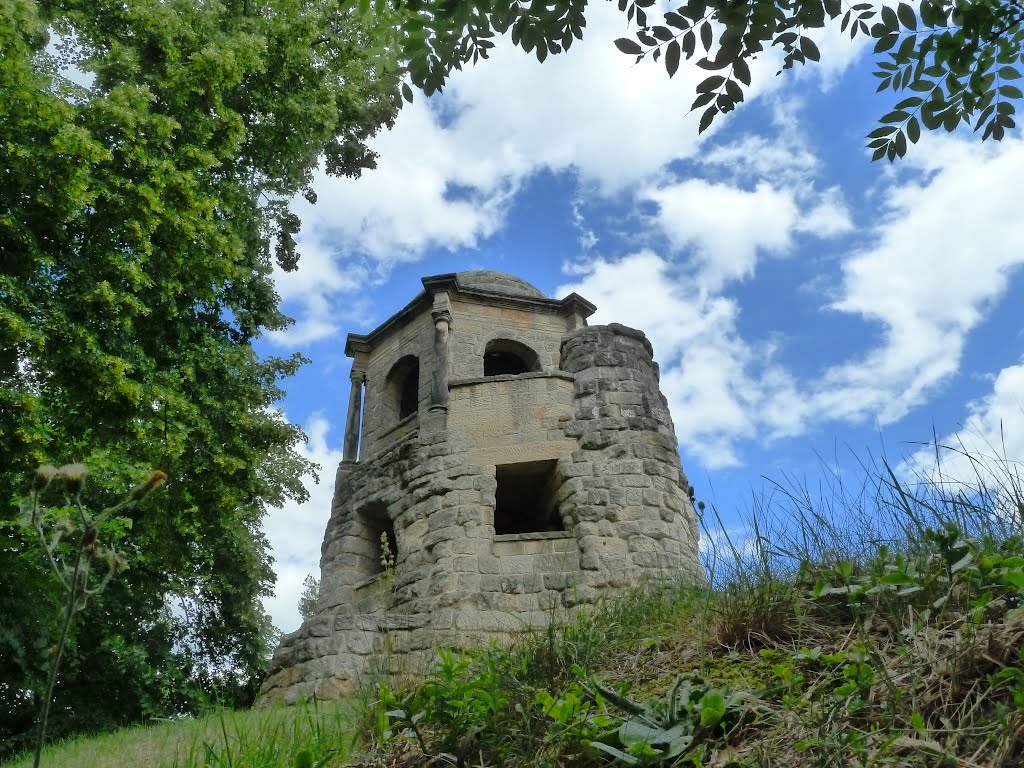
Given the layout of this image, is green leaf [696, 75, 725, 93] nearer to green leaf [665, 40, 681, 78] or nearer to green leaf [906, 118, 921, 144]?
green leaf [665, 40, 681, 78]

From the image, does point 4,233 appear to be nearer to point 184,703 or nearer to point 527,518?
point 527,518

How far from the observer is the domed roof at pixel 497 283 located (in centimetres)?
1389

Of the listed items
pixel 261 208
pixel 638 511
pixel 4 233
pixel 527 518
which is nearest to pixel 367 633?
pixel 638 511

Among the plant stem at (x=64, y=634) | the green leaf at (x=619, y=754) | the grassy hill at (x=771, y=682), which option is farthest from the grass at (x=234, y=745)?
the plant stem at (x=64, y=634)

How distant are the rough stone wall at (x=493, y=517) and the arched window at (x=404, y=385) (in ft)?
5.35

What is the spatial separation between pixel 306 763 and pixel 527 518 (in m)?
9.53

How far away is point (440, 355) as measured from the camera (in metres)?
12.1

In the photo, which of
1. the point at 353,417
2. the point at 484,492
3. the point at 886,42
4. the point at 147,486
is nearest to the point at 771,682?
the point at 147,486

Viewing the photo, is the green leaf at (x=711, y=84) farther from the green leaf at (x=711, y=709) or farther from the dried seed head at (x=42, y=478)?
the dried seed head at (x=42, y=478)

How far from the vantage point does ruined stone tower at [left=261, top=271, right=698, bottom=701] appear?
880cm

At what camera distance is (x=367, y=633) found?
27.4 feet

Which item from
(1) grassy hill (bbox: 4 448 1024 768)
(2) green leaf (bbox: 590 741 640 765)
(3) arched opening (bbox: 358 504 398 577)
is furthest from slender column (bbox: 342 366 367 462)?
(2) green leaf (bbox: 590 741 640 765)

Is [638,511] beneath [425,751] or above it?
above

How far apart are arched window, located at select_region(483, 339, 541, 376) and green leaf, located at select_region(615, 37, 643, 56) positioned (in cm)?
953
